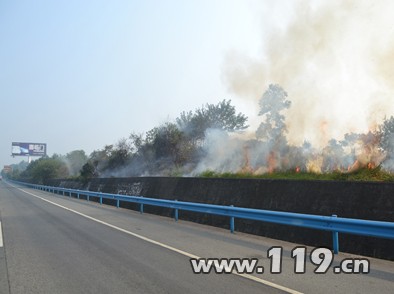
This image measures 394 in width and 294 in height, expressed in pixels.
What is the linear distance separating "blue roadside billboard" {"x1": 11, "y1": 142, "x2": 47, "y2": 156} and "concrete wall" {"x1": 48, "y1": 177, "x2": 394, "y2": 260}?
275ft

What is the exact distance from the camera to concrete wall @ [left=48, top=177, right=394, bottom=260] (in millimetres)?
8812

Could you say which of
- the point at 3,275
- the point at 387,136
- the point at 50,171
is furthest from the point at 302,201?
the point at 50,171

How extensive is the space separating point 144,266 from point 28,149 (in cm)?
9465

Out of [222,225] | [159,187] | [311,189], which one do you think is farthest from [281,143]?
[311,189]

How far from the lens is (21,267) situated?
7.33 m

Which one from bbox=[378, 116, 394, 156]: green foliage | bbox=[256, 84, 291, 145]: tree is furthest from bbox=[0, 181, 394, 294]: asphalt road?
bbox=[256, 84, 291, 145]: tree

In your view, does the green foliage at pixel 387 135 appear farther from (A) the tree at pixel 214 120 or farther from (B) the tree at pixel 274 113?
(A) the tree at pixel 214 120

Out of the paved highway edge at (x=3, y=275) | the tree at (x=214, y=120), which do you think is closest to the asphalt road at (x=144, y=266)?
the paved highway edge at (x=3, y=275)

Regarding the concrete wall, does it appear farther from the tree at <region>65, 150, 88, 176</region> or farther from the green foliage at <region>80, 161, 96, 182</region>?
the tree at <region>65, 150, 88, 176</region>

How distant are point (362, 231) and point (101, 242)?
592 cm

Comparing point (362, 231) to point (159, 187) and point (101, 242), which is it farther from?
point (159, 187)

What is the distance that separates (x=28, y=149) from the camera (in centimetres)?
9400

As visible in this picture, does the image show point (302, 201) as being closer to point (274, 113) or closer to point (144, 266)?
point (144, 266)

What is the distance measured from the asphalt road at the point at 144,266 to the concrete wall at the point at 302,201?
65 centimetres
